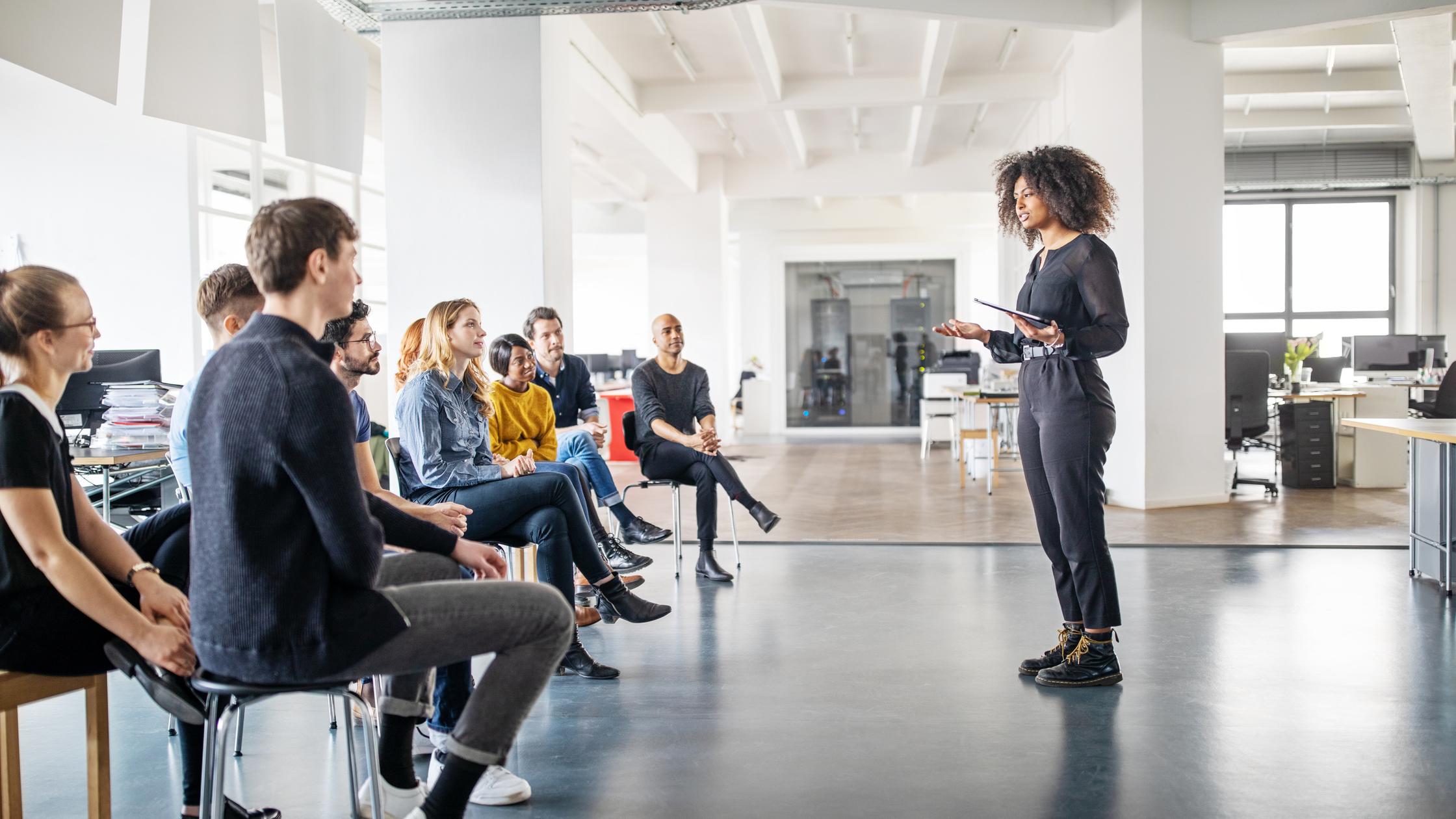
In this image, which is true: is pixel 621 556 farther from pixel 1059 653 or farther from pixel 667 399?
pixel 1059 653

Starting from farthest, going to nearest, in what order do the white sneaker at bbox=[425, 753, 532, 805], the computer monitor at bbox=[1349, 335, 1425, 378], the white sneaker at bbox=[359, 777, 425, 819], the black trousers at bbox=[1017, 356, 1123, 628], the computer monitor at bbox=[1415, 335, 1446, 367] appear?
the computer monitor at bbox=[1415, 335, 1446, 367]
the computer monitor at bbox=[1349, 335, 1425, 378]
the black trousers at bbox=[1017, 356, 1123, 628]
the white sneaker at bbox=[425, 753, 532, 805]
the white sneaker at bbox=[359, 777, 425, 819]

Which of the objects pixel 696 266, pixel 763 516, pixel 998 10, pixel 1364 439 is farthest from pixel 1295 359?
pixel 696 266

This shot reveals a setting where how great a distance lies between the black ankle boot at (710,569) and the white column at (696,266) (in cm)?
830

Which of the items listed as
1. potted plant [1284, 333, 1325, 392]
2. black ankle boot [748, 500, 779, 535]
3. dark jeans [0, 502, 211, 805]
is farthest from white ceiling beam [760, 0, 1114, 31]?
dark jeans [0, 502, 211, 805]

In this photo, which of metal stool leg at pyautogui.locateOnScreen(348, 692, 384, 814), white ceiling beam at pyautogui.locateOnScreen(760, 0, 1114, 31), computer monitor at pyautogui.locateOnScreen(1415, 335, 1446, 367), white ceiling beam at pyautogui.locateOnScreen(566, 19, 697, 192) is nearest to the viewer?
metal stool leg at pyautogui.locateOnScreen(348, 692, 384, 814)

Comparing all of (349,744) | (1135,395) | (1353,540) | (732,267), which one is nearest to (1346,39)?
(1135,395)

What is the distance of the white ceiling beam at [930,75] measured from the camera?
8.05 meters

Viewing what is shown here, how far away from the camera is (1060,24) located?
7117 millimetres

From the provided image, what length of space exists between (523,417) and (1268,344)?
725 cm

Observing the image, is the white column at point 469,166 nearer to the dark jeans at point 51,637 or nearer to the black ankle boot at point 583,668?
the black ankle boot at point 583,668

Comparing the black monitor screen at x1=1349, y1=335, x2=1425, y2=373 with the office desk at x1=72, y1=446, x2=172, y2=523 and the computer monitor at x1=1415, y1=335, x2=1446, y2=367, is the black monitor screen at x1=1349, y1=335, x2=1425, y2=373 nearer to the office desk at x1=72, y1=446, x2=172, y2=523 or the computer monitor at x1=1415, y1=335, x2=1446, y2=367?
the computer monitor at x1=1415, y1=335, x2=1446, y2=367

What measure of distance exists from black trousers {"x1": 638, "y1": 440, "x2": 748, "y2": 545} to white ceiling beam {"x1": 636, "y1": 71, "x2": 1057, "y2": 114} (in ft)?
18.8

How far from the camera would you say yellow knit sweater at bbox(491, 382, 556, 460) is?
161 inches

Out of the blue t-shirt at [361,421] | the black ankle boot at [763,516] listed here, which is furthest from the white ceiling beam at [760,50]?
the blue t-shirt at [361,421]
